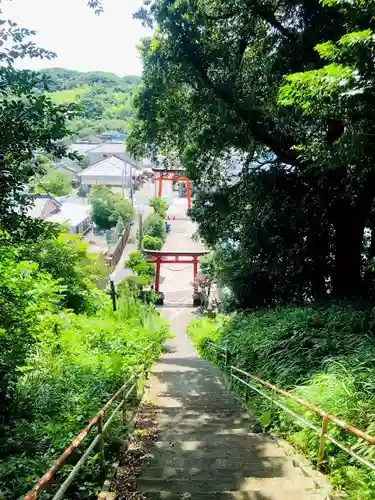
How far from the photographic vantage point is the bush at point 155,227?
37472mm

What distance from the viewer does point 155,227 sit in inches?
1480

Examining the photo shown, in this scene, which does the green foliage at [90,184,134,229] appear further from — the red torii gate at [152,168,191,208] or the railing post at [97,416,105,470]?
the railing post at [97,416,105,470]

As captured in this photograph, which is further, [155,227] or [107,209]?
[107,209]

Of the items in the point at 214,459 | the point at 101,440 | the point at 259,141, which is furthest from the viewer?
the point at 259,141

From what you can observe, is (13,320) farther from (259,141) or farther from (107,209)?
(107,209)

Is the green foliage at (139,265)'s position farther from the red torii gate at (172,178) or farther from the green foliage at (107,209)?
the green foliage at (107,209)

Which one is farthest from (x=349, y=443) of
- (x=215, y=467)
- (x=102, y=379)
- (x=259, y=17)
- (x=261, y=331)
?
(x=259, y=17)

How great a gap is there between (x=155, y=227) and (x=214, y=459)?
33.4 m

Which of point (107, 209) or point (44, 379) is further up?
point (107, 209)

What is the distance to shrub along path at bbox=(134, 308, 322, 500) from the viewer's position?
375 cm

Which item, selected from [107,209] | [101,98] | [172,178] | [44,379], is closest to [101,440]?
[44,379]

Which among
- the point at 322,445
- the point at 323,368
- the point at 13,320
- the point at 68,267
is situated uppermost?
the point at 13,320

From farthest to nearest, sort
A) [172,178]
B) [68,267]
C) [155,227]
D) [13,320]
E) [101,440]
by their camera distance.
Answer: [155,227] < [172,178] < [68,267] < [13,320] < [101,440]

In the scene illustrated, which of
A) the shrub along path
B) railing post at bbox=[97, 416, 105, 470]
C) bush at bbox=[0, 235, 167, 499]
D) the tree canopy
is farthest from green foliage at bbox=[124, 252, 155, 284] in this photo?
railing post at bbox=[97, 416, 105, 470]
